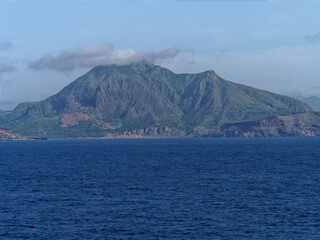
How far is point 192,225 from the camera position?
7256 centimetres

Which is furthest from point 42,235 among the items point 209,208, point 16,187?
point 16,187

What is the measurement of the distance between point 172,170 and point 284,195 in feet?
208

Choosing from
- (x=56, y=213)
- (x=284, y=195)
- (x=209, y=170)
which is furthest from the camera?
(x=209, y=170)

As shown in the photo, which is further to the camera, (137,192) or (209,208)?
(137,192)

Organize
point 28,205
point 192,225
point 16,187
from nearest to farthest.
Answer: point 192,225
point 28,205
point 16,187

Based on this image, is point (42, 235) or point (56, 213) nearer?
point (42, 235)

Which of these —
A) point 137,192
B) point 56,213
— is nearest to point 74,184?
point 137,192

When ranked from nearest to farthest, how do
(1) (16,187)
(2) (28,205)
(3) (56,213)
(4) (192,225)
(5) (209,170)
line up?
1. (4) (192,225)
2. (3) (56,213)
3. (2) (28,205)
4. (1) (16,187)
5. (5) (209,170)

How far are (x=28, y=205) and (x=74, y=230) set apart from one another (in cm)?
2345

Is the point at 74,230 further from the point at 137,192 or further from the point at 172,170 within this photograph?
the point at 172,170

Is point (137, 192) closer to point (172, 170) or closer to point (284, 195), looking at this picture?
point (284, 195)

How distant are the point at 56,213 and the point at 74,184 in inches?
1507

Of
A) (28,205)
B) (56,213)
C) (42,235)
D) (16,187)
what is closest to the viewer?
(42,235)

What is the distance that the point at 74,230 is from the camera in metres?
70.1
